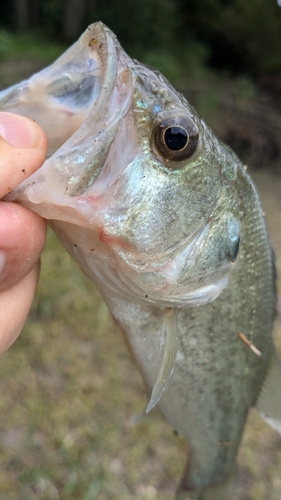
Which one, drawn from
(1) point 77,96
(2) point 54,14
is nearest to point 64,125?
(1) point 77,96

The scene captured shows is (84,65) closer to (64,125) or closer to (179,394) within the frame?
(64,125)

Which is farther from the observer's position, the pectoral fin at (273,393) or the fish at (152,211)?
the pectoral fin at (273,393)

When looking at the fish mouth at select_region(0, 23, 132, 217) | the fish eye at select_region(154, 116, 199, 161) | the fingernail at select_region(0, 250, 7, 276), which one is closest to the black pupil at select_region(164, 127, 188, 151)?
the fish eye at select_region(154, 116, 199, 161)

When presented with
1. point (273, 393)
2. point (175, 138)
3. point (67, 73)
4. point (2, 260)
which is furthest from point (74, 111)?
point (273, 393)

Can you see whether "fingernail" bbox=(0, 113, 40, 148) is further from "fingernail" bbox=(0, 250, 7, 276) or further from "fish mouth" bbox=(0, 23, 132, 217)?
"fingernail" bbox=(0, 250, 7, 276)

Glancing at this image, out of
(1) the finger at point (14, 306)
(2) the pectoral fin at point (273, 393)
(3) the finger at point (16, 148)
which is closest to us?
(3) the finger at point (16, 148)

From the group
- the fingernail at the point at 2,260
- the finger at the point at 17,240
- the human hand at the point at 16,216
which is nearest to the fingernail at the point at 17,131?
the human hand at the point at 16,216

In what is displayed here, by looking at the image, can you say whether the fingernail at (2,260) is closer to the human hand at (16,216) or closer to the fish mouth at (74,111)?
the human hand at (16,216)
